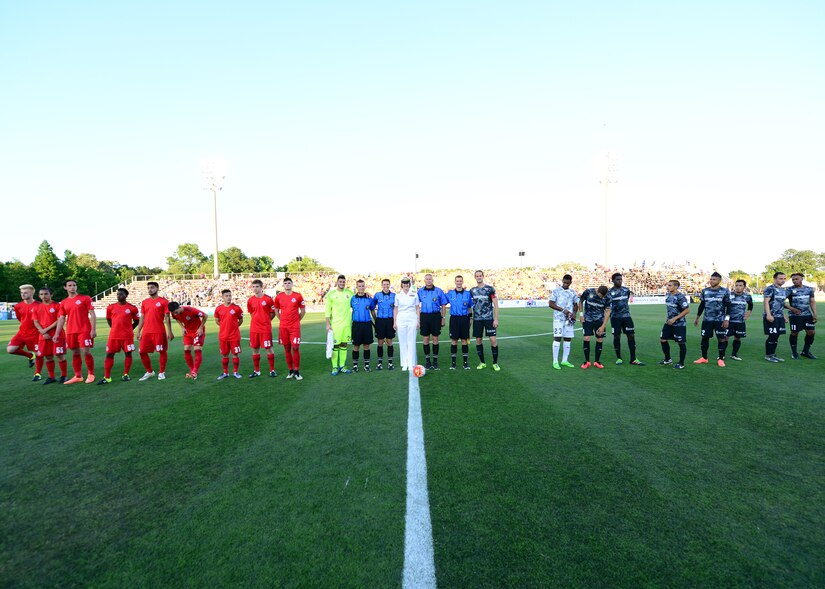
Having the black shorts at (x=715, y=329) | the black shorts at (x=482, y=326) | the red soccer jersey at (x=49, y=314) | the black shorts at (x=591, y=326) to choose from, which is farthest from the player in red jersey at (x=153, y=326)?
the black shorts at (x=715, y=329)

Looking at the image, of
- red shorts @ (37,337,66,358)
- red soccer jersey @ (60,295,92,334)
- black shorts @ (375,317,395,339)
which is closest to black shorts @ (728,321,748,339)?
black shorts @ (375,317,395,339)

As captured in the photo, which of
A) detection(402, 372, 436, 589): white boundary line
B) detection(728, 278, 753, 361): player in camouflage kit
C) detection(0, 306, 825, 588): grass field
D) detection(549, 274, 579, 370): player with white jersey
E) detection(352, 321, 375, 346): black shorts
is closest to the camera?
detection(402, 372, 436, 589): white boundary line

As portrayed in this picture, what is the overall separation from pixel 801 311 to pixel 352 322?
10.9m

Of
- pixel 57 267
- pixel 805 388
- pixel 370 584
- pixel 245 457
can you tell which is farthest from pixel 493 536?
pixel 57 267

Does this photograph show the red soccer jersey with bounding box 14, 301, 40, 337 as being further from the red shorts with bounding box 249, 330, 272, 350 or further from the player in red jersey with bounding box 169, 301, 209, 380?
the red shorts with bounding box 249, 330, 272, 350

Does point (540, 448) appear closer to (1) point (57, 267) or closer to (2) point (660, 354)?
(2) point (660, 354)

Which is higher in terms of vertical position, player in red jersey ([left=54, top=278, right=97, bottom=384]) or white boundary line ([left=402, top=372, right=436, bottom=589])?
player in red jersey ([left=54, top=278, right=97, bottom=384])

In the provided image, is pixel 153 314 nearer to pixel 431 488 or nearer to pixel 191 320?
pixel 191 320

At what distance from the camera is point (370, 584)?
98.7 inches

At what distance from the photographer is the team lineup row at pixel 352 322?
8.58 m

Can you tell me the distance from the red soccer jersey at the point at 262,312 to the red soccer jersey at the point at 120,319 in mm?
2375

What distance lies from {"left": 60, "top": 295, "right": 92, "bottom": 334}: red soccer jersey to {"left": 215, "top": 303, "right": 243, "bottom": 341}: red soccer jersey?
105 inches

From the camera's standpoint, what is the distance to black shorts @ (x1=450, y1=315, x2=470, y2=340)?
935 cm

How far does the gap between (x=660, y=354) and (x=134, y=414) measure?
11610 mm
